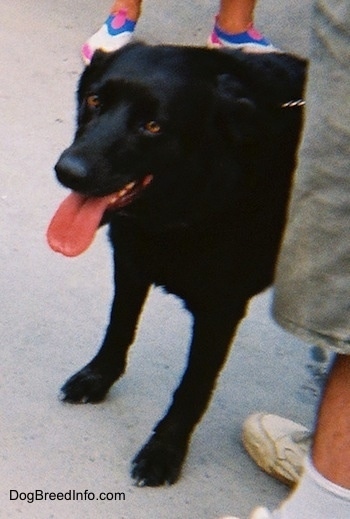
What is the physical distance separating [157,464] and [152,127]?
64 centimetres

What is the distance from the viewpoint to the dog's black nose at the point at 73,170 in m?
1.43

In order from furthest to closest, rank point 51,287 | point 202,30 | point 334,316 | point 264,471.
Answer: point 202,30 → point 51,287 → point 264,471 → point 334,316

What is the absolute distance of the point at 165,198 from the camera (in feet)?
5.05

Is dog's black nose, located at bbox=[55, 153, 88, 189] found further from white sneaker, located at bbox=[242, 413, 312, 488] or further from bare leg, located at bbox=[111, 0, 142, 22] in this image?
bare leg, located at bbox=[111, 0, 142, 22]

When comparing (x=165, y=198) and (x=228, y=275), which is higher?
(x=165, y=198)

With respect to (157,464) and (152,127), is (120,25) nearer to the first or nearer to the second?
(152,127)

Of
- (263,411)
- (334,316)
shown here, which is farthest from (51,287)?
(334,316)

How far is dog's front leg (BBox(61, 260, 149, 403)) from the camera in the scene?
180 cm

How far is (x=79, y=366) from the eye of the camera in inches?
76.1

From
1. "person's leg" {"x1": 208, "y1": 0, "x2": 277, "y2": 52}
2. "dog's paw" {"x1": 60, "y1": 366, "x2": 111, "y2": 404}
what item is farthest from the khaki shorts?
"person's leg" {"x1": 208, "y1": 0, "x2": 277, "y2": 52}

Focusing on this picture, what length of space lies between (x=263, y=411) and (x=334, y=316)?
29.3 inches

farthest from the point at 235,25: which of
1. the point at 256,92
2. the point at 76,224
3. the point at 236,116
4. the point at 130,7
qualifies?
the point at 76,224

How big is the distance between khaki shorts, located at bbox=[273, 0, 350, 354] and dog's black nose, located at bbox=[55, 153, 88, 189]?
1.18ft

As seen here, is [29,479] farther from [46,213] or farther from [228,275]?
[46,213]
